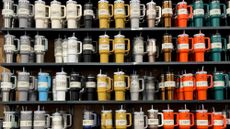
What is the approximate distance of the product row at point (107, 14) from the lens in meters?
2.72

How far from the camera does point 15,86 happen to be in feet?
8.84

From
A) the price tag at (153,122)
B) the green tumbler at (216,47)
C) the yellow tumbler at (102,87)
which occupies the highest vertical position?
the green tumbler at (216,47)

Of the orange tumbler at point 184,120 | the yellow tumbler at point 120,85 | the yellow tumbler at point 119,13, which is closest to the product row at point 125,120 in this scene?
the orange tumbler at point 184,120

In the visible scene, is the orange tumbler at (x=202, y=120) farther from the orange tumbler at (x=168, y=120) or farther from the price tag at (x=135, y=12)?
the price tag at (x=135, y=12)

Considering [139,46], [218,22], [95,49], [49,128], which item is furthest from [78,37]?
[218,22]

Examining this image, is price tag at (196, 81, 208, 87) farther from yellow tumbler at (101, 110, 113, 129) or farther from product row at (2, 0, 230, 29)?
yellow tumbler at (101, 110, 113, 129)

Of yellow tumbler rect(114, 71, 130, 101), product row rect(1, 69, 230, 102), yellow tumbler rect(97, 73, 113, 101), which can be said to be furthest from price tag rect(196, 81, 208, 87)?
yellow tumbler rect(97, 73, 113, 101)

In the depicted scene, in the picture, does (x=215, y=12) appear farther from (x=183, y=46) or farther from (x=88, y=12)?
(x=88, y=12)

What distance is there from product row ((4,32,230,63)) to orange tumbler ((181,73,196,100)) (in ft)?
0.49

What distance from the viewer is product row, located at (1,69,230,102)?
2.65 meters

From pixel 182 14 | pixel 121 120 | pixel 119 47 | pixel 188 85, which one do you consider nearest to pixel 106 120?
pixel 121 120

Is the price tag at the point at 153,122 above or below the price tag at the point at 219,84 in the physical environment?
below

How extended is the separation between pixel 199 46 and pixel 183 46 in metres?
0.12

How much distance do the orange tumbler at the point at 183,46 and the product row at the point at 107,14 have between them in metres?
0.12
